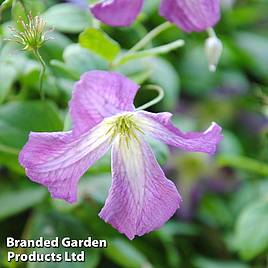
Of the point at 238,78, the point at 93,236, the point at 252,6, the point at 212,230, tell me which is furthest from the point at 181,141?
the point at 252,6

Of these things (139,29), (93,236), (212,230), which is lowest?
(212,230)

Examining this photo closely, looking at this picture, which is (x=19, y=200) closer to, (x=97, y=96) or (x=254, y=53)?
(x=97, y=96)

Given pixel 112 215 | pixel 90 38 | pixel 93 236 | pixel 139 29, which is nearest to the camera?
pixel 112 215

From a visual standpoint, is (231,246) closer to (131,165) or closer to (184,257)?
(184,257)

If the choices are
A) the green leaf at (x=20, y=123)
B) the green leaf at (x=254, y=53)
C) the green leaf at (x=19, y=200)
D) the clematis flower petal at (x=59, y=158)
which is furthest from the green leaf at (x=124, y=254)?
the green leaf at (x=254, y=53)

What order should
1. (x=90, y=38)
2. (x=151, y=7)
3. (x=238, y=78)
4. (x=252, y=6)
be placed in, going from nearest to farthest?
(x=90, y=38) < (x=151, y=7) < (x=238, y=78) < (x=252, y=6)

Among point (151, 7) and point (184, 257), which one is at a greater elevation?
point (151, 7)

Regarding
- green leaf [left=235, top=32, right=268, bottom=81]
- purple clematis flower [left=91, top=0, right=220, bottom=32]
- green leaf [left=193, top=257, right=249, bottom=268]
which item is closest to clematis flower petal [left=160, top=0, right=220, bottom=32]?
purple clematis flower [left=91, top=0, right=220, bottom=32]
